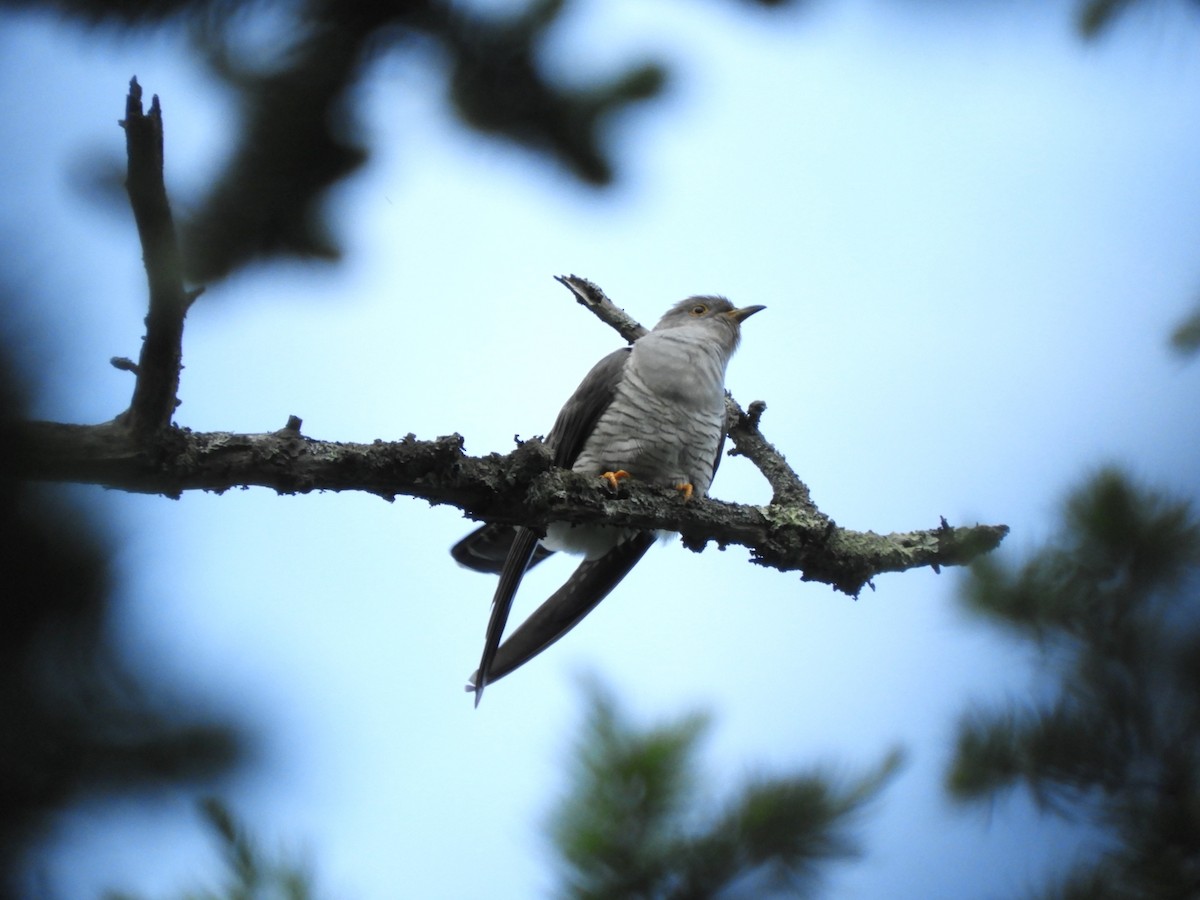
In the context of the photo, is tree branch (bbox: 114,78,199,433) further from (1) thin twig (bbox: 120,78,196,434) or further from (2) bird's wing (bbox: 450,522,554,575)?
(2) bird's wing (bbox: 450,522,554,575)

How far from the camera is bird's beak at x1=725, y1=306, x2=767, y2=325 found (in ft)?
18.2

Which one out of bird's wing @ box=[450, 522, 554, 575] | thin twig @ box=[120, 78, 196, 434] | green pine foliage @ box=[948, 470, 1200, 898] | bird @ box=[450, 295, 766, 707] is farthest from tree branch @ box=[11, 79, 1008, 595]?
bird's wing @ box=[450, 522, 554, 575]

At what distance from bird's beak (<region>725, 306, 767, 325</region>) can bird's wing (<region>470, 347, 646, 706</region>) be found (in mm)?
923

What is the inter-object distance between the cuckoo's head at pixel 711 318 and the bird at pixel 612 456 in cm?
Answer: 44

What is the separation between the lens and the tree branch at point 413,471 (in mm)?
975

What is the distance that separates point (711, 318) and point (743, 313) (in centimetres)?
21

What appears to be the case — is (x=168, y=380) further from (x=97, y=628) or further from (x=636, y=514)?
(x=636, y=514)

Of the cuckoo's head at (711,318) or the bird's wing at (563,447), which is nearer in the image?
the bird's wing at (563,447)

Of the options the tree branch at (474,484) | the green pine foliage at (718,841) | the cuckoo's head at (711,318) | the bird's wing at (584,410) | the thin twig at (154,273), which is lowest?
the green pine foliage at (718,841)

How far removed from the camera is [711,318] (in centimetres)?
545

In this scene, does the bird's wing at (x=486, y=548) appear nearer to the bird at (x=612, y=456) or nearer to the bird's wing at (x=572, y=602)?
the bird at (x=612, y=456)

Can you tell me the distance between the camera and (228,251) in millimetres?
908

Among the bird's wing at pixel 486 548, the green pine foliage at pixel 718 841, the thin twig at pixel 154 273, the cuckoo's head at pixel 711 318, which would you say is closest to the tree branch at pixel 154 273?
the thin twig at pixel 154 273

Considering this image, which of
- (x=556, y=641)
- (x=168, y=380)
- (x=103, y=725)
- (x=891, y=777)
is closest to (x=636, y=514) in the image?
(x=556, y=641)
